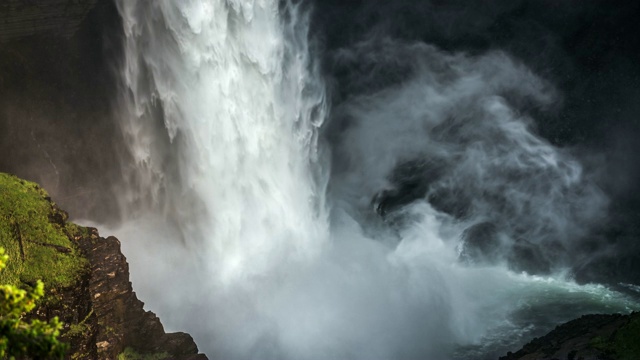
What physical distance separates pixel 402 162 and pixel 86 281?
55.0 ft

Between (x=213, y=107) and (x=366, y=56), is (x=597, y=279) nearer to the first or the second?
(x=366, y=56)

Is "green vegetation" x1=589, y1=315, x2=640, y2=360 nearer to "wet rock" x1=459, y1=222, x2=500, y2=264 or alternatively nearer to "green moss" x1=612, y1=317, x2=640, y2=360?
"green moss" x1=612, y1=317, x2=640, y2=360

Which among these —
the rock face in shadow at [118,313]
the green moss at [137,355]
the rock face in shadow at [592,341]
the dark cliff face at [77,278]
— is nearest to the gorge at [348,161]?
the rock face in shadow at [592,341]

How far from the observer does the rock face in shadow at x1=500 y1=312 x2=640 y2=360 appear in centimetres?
945

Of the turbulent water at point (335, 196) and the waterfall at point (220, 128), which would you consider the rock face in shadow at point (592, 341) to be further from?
the waterfall at point (220, 128)

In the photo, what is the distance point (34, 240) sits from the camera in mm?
10250

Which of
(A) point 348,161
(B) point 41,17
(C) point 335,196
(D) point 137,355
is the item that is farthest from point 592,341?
(B) point 41,17

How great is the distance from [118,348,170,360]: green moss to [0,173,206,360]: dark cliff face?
0.08ft

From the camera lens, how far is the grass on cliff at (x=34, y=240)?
970 cm

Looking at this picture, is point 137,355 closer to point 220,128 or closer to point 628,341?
point 628,341

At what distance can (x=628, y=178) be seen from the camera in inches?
882

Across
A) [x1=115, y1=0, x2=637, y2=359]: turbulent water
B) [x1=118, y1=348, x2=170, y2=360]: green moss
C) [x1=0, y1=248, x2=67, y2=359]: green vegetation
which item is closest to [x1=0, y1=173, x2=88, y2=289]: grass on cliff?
[x1=118, y1=348, x2=170, y2=360]: green moss

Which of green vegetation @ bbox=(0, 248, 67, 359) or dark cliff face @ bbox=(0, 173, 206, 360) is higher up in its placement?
dark cliff face @ bbox=(0, 173, 206, 360)

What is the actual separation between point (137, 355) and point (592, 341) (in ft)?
30.3
